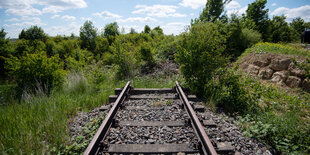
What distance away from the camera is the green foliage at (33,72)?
17.5 feet

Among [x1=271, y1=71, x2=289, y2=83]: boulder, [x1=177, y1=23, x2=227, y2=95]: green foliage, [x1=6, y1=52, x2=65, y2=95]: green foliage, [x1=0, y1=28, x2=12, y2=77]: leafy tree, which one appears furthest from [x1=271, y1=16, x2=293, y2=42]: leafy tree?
[x1=0, y1=28, x2=12, y2=77]: leafy tree

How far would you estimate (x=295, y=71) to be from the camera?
8.40 metres

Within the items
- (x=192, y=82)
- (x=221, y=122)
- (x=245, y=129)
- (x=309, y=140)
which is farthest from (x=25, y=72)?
(x=309, y=140)

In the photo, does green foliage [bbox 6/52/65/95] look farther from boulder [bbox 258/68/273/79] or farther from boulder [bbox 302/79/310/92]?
boulder [bbox 302/79/310/92]

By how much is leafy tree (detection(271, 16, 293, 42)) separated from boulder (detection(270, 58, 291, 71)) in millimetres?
26013

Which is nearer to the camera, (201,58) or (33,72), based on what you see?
(201,58)

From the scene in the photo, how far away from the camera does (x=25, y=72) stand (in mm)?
5344

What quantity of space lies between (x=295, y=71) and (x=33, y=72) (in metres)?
12.9

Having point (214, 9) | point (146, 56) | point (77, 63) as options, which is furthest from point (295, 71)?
point (214, 9)

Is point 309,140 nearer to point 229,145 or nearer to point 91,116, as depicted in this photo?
point 229,145

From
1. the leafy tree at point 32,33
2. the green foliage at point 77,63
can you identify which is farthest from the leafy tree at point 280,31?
the leafy tree at point 32,33

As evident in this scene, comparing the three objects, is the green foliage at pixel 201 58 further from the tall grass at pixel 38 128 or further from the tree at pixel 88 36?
the tree at pixel 88 36

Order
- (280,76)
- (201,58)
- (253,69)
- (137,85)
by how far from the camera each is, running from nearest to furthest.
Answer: (201,58)
(137,85)
(280,76)
(253,69)

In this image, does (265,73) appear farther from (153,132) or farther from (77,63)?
(77,63)
